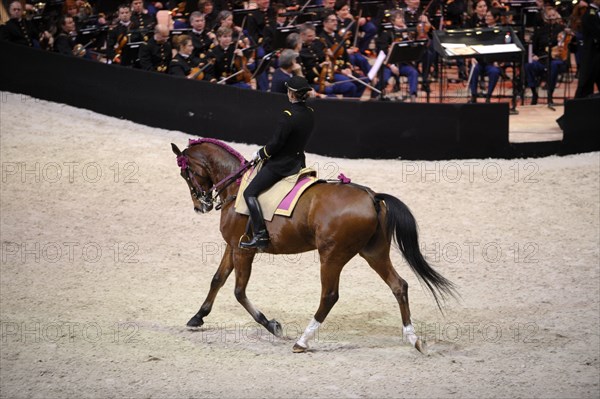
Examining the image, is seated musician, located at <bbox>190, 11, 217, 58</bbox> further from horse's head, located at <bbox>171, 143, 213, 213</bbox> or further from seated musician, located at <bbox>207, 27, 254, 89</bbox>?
horse's head, located at <bbox>171, 143, 213, 213</bbox>

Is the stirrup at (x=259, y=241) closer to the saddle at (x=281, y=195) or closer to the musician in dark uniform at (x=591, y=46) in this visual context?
the saddle at (x=281, y=195)

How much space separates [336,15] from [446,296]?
771cm

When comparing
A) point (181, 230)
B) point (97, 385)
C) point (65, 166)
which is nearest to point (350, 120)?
point (181, 230)

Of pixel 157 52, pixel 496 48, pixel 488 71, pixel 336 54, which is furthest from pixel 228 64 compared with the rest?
pixel 488 71

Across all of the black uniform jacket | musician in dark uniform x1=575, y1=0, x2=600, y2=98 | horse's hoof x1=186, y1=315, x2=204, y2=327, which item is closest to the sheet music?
musician in dark uniform x1=575, y1=0, x2=600, y2=98

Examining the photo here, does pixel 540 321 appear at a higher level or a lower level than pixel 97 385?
lower

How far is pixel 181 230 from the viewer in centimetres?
1122

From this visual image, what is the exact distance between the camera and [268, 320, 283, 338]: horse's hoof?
8188 millimetres

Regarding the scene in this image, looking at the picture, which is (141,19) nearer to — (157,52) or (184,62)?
(157,52)

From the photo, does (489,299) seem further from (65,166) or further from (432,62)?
(432,62)

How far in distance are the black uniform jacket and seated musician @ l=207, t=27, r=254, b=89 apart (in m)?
6.67

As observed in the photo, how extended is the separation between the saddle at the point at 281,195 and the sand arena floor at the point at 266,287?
3.91 feet

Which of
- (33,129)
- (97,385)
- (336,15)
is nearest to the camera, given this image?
(97,385)

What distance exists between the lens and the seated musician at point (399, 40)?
1571 centimetres
